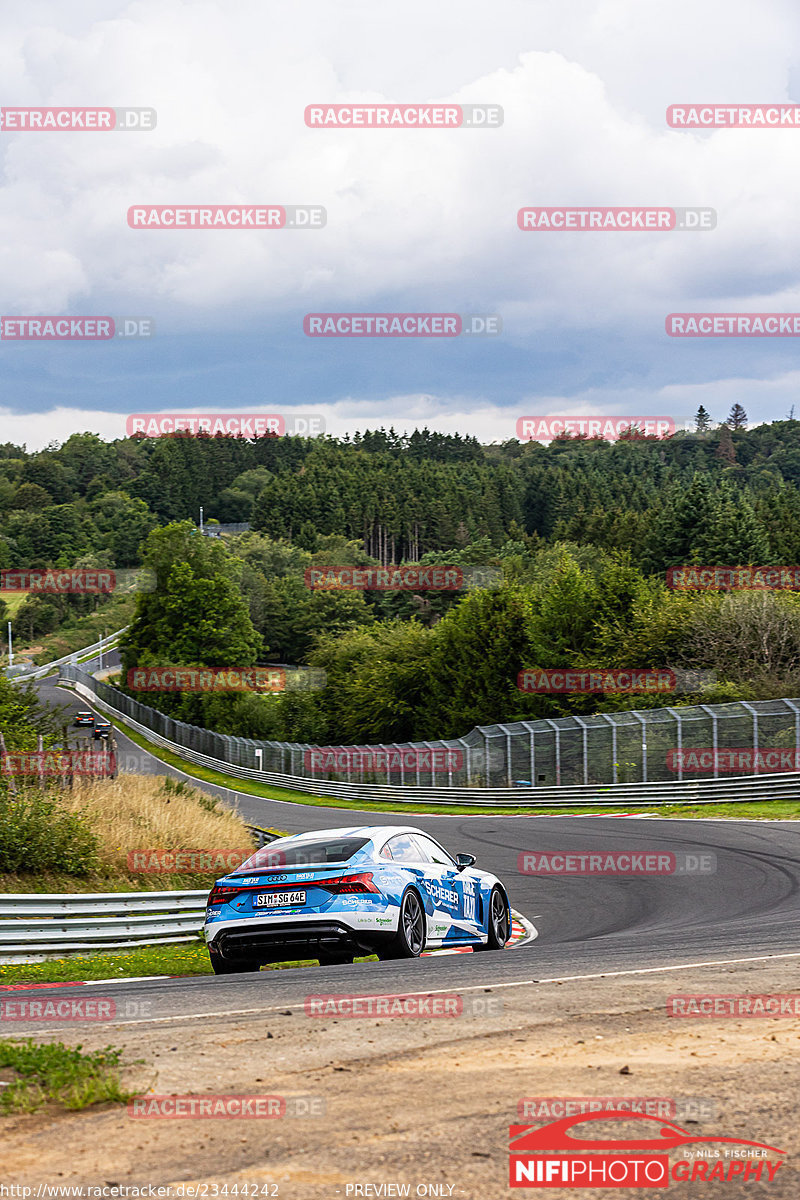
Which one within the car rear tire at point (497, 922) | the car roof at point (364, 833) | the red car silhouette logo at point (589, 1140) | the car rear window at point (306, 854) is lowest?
the car rear tire at point (497, 922)

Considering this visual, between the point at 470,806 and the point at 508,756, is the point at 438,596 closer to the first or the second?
the point at 470,806

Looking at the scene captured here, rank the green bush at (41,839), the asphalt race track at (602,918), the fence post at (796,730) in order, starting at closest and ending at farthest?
the asphalt race track at (602,918)
the green bush at (41,839)
the fence post at (796,730)

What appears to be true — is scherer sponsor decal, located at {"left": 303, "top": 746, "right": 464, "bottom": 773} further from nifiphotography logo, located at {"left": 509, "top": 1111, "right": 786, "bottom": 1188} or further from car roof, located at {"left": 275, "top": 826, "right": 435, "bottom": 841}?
nifiphotography logo, located at {"left": 509, "top": 1111, "right": 786, "bottom": 1188}

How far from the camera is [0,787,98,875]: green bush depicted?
1548 centimetres

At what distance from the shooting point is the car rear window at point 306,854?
35.4ft

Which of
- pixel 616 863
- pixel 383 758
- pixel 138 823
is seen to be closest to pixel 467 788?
pixel 383 758

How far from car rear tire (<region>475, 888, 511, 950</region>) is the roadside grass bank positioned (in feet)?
46.0

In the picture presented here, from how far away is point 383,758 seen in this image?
53375mm

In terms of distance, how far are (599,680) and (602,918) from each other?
1511 inches

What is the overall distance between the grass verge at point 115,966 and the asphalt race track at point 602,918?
4.75 feet

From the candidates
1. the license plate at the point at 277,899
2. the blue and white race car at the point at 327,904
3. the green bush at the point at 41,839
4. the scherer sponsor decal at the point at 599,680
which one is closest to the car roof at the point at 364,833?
the blue and white race car at the point at 327,904

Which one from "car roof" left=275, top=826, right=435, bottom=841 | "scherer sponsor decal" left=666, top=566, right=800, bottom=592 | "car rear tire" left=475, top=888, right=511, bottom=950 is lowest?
"car rear tire" left=475, top=888, right=511, bottom=950

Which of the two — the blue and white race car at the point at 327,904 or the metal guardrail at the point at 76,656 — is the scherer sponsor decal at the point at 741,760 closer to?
the blue and white race car at the point at 327,904

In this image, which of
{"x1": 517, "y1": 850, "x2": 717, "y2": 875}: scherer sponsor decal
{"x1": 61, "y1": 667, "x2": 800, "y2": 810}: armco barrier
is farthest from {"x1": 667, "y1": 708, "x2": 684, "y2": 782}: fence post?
{"x1": 517, "y1": 850, "x2": 717, "y2": 875}: scherer sponsor decal
